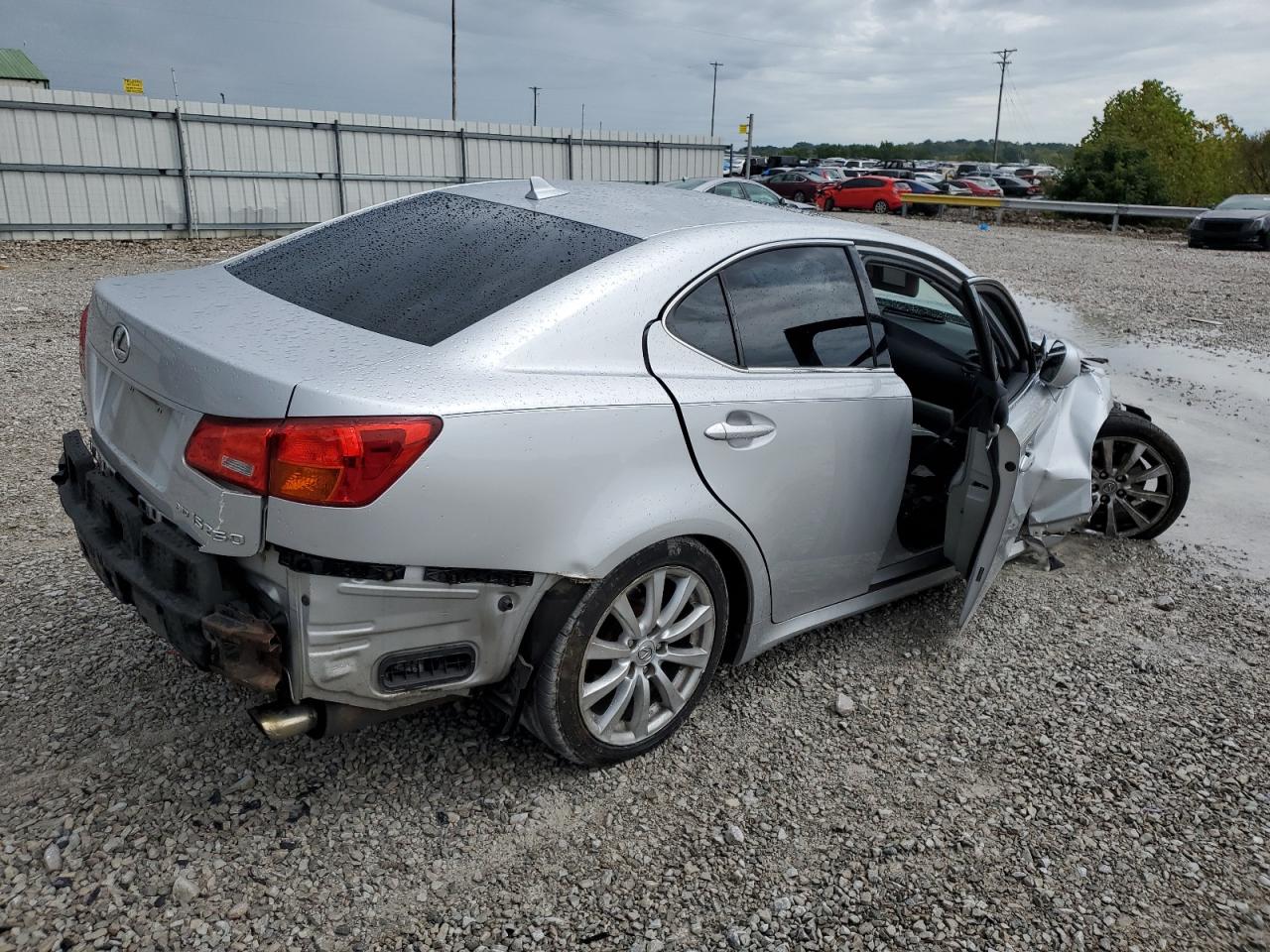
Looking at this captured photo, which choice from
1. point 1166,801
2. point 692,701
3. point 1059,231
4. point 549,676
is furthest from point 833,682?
point 1059,231

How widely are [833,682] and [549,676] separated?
53.7 inches

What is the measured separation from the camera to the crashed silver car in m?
2.36

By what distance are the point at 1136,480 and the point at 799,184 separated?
35.8 m

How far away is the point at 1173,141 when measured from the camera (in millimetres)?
38688

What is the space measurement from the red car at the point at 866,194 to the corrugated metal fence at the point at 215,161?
49.0 ft

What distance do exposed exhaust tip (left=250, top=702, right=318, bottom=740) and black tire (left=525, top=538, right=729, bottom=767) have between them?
0.59 meters

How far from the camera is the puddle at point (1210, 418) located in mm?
5359

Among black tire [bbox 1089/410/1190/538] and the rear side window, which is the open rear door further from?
black tire [bbox 1089/410/1190/538]

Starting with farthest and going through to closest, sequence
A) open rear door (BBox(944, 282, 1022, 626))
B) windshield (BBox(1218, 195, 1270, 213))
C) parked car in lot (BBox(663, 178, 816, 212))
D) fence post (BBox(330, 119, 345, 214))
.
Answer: windshield (BBox(1218, 195, 1270, 213)) < fence post (BBox(330, 119, 345, 214)) < parked car in lot (BBox(663, 178, 816, 212)) < open rear door (BBox(944, 282, 1022, 626))

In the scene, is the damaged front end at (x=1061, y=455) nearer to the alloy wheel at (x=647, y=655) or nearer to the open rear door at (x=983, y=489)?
the open rear door at (x=983, y=489)

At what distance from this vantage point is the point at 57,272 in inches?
538

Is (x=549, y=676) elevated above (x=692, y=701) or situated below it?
above

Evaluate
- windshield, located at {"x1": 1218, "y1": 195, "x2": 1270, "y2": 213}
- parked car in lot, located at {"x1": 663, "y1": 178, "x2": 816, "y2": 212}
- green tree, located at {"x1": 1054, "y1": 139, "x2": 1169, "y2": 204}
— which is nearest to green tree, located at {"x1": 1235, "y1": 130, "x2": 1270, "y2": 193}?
green tree, located at {"x1": 1054, "y1": 139, "x2": 1169, "y2": 204}

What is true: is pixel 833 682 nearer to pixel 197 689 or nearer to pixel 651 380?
pixel 651 380
